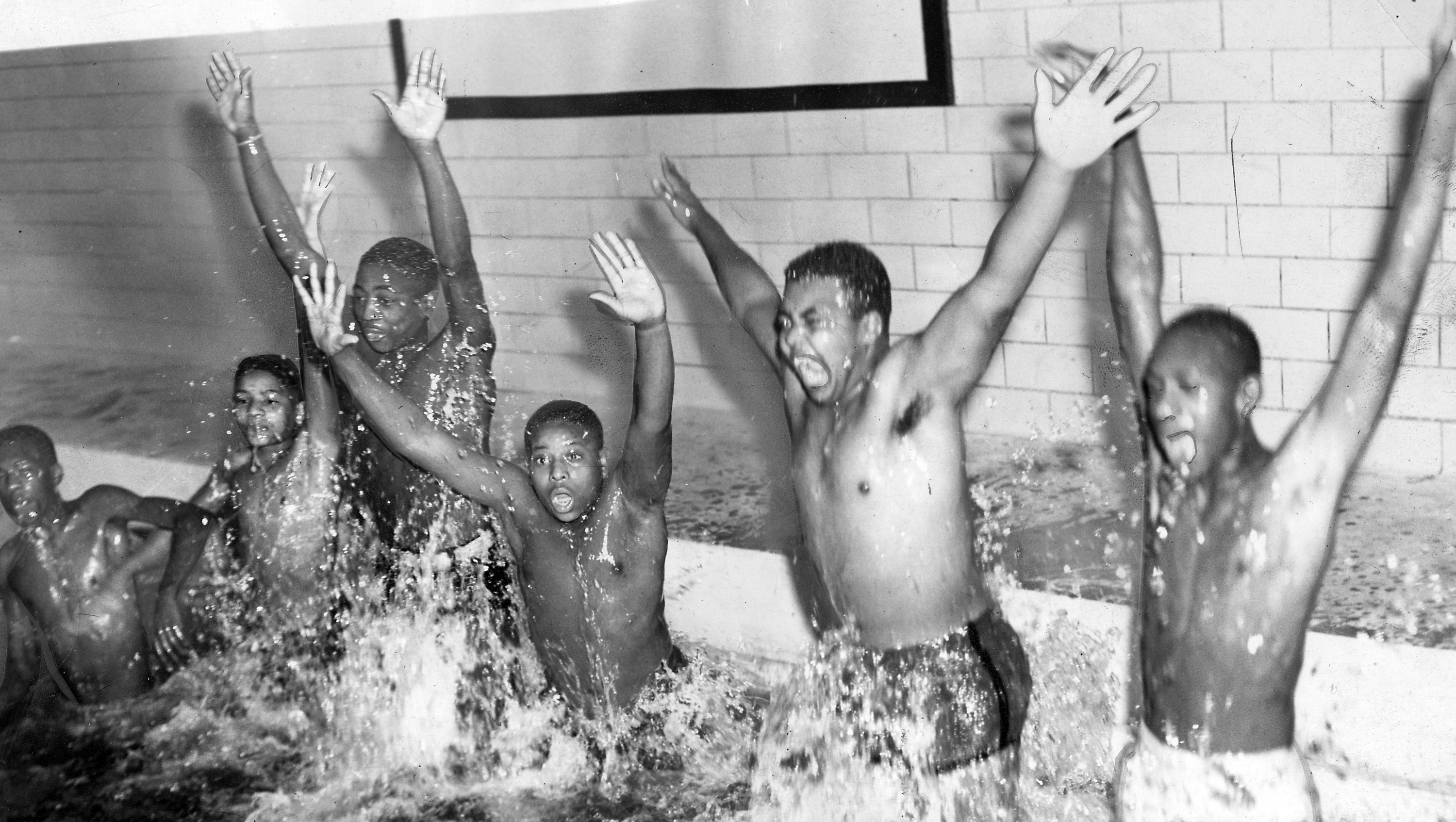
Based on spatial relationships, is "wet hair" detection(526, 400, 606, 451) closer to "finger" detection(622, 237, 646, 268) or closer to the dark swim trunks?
"finger" detection(622, 237, 646, 268)

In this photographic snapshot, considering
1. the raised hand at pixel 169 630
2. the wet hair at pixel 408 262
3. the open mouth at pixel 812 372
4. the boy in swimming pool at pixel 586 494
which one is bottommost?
the raised hand at pixel 169 630

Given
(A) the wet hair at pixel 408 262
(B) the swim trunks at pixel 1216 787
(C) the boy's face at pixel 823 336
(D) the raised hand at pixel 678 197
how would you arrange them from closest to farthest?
(B) the swim trunks at pixel 1216 787 < (C) the boy's face at pixel 823 336 < (D) the raised hand at pixel 678 197 < (A) the wet hair at pixel 408 262

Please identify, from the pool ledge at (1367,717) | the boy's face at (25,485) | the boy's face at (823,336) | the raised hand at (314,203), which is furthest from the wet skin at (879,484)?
the boy's face at (25,485)

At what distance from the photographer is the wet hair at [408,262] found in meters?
3.71

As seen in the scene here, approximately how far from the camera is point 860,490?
2.78 meters

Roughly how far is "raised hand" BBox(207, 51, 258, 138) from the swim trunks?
3.24 m

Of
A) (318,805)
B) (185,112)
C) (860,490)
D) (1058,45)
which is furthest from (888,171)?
(185,112)

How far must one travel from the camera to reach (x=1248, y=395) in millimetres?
2576

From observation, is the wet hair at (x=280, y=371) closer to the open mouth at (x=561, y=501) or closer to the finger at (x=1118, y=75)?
the open mouth at (x=561, y=501)

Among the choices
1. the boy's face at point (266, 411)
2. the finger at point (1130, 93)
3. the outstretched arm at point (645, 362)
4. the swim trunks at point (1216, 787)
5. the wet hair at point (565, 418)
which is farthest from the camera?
the boy's face at point (266, 411)

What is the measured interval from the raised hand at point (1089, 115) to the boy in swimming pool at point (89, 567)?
245 cm

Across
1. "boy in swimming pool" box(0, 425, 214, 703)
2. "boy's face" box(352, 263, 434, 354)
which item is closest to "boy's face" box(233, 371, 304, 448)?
"boy's face" box(352, 263, 434, 354)

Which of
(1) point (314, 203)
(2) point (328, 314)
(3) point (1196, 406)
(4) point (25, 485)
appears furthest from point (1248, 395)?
(4) point (25, 485)

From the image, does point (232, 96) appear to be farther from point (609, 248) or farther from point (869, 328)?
point (869, 328)
